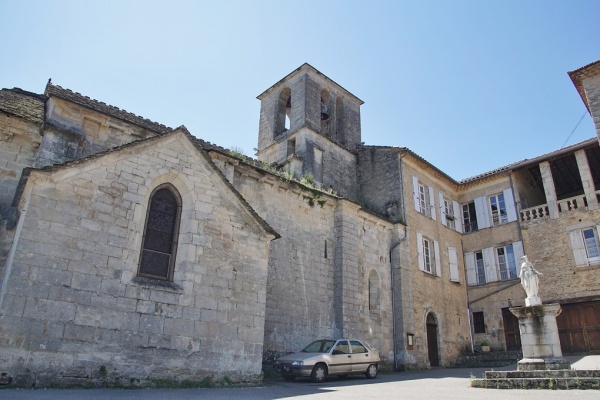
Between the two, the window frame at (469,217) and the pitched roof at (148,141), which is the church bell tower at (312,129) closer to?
the window frame at (469,217)

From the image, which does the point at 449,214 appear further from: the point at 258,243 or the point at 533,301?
the point at 258,243

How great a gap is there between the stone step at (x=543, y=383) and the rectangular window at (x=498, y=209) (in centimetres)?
1345

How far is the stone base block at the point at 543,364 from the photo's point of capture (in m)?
9.56

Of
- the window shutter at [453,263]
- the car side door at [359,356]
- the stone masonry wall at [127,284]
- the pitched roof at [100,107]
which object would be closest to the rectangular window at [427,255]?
the window shutter at [453,263]

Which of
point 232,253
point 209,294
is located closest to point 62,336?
point 209,294

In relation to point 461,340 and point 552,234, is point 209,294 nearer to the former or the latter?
point 461,340

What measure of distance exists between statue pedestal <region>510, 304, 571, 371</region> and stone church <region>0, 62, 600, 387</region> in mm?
5662

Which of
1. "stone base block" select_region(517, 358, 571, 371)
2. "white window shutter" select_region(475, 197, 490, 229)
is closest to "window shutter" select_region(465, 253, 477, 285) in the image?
"white window shutter" select_region(475, 197, 490, 229)

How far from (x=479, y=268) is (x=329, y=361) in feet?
42.6

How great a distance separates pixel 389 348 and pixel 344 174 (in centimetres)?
852

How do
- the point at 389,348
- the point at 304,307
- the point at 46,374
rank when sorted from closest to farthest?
the point at 46,374 → the point at 304,307 → the point at 389,348

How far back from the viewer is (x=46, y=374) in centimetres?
704

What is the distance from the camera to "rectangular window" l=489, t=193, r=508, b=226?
2097 centimetres

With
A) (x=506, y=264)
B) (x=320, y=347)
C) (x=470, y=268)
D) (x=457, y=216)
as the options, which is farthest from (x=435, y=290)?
(x=320, y=347)
